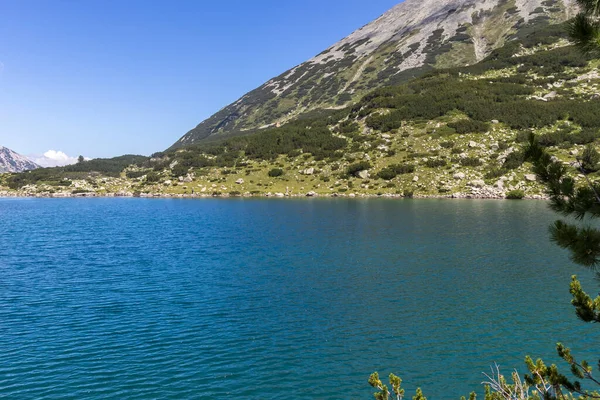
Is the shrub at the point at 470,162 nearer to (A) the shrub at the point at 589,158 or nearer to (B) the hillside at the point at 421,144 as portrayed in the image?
(B) the hillside at the point at 421,144

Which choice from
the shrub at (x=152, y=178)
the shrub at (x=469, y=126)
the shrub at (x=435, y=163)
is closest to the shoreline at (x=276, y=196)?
the shrub at (x=152, y=178)

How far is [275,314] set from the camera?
72.4 ft

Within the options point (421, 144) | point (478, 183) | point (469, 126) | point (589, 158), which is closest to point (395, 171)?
point (421, 144)

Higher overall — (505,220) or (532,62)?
(532,62)

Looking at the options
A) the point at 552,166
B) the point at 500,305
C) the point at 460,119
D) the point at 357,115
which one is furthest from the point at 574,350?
the point at 357,115

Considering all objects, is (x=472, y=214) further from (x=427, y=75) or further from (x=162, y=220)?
(x=427, y=75)

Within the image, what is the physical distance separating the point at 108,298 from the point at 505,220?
53422 mm

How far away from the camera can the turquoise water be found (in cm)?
1536

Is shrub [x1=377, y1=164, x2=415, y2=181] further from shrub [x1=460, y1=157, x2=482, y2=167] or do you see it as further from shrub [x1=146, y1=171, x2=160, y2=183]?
shrub [x1=146, y1=171, x2=160, y2=183]

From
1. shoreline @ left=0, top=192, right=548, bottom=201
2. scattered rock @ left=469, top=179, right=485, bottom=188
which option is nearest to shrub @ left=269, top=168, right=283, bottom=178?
shoreline @ left=0, top=192, right=548, bottom=201

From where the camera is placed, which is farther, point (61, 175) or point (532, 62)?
point (61, 175)

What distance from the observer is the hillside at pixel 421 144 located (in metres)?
98.7

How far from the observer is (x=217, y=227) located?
56312mm

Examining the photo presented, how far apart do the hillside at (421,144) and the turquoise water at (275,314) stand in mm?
58735
